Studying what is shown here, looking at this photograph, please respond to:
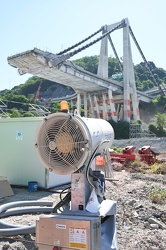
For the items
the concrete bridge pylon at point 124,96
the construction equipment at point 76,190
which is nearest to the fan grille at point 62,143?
the construction equipment at point 76,190

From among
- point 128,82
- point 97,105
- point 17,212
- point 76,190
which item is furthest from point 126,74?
point 76,190

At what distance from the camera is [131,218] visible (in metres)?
5.23

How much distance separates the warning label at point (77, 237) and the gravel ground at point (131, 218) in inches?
61.4

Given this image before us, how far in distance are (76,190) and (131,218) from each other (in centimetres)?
304

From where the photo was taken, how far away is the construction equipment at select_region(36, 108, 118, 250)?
2.32 meters

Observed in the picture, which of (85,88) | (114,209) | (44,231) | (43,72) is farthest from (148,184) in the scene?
(85,88)

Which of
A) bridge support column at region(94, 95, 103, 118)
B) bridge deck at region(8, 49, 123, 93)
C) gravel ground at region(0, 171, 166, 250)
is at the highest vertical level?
bridge deck at region(8, 49, 123, 93)

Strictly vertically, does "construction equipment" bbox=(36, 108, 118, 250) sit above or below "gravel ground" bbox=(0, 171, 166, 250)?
above

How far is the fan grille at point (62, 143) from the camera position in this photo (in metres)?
2.65

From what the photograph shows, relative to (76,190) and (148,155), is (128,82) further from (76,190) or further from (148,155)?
(76,190)

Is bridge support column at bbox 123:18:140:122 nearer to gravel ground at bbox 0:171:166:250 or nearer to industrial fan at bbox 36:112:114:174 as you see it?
gravel ground at bbox 0:171:166:250

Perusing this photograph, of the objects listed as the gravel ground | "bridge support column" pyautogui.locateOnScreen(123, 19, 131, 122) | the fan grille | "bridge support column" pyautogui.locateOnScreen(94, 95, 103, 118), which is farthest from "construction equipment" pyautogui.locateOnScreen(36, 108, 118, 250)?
"bridge support column" pyautogui.locateOnScreen(94, 95, 103, 118)

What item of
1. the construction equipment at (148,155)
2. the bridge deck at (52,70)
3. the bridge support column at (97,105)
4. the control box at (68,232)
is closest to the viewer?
the control box at (68,232)

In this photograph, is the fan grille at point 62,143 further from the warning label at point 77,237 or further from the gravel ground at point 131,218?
the gravel ground at point 131,218
